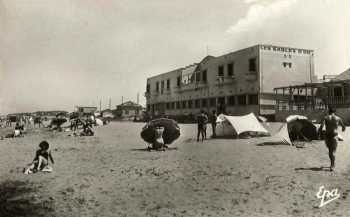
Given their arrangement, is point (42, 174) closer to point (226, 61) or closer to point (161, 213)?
point (161, 213)

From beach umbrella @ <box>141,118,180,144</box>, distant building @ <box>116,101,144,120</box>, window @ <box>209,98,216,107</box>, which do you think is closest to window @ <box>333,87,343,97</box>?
window @ <box>209,98,216,107</box>

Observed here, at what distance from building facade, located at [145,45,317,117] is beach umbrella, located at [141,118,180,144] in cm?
1353

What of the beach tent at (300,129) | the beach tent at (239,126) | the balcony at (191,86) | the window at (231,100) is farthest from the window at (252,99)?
the beach tent at (300,129)

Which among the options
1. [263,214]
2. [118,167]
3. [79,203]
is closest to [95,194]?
[79,203]

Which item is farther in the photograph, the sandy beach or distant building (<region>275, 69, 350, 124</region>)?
distant building (<region>275, 69, 350, 124</region>)

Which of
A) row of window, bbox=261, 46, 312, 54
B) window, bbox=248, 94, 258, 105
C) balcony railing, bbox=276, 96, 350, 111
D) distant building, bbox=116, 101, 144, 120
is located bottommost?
balcony railing, bbox=276, 96, 350, 111

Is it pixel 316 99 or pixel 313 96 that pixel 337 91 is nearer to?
pixel 313 96

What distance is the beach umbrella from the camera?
1250 centimetres

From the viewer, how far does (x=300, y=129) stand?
13.4 meters

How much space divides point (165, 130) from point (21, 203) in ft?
22.7

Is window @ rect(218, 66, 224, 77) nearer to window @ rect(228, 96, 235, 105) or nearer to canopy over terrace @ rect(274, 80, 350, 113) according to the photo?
window @ rect(228, 96, 235, 105)

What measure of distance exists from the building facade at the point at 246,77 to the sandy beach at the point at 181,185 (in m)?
14.8

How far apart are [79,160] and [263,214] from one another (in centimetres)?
626

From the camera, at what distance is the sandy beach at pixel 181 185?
575 cm
